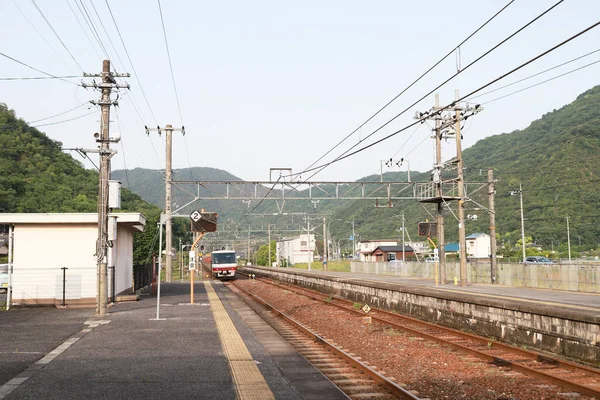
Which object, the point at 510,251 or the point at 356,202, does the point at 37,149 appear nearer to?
the point at 510,251

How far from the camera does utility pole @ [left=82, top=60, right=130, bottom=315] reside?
68.6 ft

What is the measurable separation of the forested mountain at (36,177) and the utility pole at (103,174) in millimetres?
41453

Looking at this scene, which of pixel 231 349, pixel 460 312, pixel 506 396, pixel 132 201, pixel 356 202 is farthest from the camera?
pixel 356 202

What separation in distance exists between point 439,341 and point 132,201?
76.2m

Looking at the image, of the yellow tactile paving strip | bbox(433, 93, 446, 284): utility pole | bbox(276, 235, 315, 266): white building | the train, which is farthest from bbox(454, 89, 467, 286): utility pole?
bbox(276, 235, 315, 266): white building

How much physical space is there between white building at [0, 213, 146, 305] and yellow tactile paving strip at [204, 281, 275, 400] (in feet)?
32.8

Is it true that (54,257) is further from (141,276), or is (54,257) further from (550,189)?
(550,189)

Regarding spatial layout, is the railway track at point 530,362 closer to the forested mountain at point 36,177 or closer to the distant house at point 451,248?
the forested mountain at point 36,177

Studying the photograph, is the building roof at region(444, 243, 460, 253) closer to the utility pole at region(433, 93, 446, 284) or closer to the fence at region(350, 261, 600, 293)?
the fence at region(350, 261, 600, 293)

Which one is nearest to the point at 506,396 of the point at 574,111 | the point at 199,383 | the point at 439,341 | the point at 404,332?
the point at 199,383

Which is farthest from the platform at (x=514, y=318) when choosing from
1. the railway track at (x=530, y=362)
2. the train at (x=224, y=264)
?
the train at (x=224, y=264)

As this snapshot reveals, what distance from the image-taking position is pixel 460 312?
1839 centimetres

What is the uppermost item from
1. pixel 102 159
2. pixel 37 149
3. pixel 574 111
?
pixel 574 111

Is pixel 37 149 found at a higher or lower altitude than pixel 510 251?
higher
